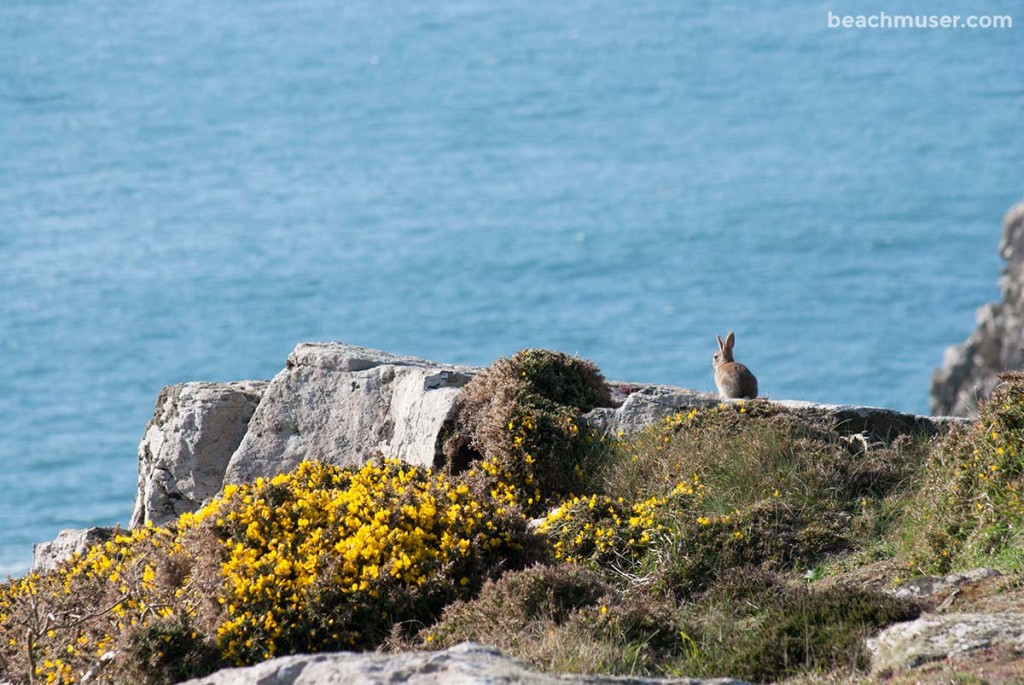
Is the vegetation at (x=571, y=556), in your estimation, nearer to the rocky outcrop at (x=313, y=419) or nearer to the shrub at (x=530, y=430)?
the shrub at (x=530, y=430)

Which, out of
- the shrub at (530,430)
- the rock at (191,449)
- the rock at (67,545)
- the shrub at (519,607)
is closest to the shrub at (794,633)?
the shrub at (519,607)

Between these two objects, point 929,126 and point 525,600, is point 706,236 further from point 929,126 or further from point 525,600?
point 525,600

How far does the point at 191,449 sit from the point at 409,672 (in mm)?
7063

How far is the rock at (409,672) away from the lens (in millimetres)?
4539

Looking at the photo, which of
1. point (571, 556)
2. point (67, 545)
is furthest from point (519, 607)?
point (67, 545)

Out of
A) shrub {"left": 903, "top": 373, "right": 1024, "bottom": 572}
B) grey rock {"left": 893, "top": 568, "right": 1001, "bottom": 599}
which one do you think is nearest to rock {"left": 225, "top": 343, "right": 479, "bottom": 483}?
shrub {"left": 903, "top": 373, "right": 1024, "bottom": 572}

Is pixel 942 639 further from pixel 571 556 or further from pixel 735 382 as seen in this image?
pixel 735 382

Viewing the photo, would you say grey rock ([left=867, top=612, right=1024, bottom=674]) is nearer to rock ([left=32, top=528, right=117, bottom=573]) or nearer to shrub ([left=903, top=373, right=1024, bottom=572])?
shrub ([left=903, top=373, right=1024, bottom=572])

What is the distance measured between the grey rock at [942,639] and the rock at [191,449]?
6.58 meters

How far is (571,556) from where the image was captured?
27.5 feet

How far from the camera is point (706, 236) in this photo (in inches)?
2881

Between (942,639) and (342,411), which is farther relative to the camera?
(342,411)

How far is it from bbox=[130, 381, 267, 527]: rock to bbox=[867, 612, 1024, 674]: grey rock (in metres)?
6.58

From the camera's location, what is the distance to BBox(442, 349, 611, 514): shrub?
980 centimetres
